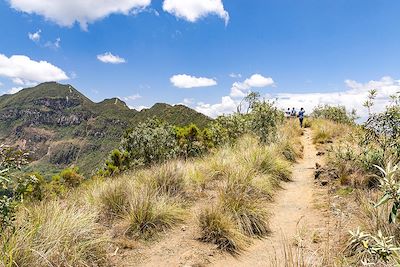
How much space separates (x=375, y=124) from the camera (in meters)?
6.29

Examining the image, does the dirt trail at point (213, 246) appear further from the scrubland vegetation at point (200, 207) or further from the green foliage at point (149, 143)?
the green foliage at point (149, 143)

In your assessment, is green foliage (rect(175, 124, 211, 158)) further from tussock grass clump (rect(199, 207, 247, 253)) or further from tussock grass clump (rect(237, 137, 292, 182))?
tussock grass clump (rect(199, 207, 247, 253))

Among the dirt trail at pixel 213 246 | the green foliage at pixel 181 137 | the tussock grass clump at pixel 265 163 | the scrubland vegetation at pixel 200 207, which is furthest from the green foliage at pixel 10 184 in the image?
the green foliage at pixel 181 137

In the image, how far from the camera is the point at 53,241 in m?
4.63

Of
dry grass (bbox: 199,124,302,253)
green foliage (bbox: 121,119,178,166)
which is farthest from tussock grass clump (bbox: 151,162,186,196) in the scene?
green foliage (bbox: 121,119,178,166)

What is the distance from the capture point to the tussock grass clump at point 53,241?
4254 millimetres

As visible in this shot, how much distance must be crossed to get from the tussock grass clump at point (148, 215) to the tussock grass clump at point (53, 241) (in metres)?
1.04

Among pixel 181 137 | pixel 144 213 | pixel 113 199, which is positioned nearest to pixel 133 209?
pixel 144 213

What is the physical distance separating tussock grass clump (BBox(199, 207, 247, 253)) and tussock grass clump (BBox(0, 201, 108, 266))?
1918 millimetres

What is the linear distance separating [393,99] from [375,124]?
2.34 meters

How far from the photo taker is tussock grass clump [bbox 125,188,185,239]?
670cm

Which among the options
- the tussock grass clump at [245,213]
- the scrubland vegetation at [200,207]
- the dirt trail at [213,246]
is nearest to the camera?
the scrubland vegetation at [200,207]

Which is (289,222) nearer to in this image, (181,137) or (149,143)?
(149,143)

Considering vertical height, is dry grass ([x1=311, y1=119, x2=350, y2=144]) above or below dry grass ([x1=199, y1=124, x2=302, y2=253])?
above
